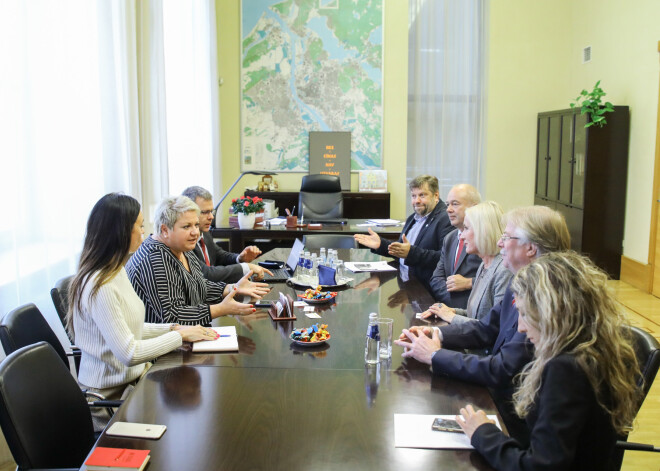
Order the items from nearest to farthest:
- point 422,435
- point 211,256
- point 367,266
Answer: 1. point 422,435
2. point 367,266
3. point 211,256

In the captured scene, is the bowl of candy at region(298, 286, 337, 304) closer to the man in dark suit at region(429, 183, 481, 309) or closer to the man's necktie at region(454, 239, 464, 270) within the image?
the man in dark suit at region(429, 183, 481, 309)

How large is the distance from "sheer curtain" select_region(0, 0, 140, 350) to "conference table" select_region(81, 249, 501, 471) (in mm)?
1371

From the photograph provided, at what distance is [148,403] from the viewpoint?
78.8 inches

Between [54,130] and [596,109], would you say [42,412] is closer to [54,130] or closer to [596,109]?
[54,130]

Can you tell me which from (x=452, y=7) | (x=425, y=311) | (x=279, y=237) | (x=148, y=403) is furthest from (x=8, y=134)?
(x=452, y=7)

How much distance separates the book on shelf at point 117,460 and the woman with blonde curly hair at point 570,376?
0.87 metres

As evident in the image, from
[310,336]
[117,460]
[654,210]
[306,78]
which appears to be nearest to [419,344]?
[310,336]

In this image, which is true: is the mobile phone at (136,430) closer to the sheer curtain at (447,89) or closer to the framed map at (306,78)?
the framed map at (306,78)

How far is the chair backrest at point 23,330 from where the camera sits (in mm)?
2367

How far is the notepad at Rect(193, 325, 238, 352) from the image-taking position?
2.49m

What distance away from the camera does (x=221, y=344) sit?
99.8 inches

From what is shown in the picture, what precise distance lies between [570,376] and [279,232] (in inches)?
185

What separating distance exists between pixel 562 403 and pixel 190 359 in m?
1.37

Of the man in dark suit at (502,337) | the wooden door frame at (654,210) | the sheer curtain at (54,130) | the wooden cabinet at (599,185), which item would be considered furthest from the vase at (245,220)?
the wooden door frame at (654,210)
